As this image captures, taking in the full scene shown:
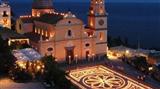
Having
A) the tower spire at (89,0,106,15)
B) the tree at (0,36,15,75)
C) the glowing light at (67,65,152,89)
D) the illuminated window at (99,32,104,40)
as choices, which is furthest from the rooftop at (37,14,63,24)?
the tree at (0,36,15,75)

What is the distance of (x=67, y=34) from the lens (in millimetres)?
33531

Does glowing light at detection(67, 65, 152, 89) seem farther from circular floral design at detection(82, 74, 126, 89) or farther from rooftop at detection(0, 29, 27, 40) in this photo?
rooftop at detection(0, 29, 27, 40)

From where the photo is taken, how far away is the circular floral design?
27.0 meters

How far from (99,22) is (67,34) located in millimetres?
4174

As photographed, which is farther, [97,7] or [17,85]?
[97,7]

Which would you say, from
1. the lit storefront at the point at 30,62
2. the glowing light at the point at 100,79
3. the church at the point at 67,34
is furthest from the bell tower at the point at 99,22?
the lit storefront at the point at 30,62

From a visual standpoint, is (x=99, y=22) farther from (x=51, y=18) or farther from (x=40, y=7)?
(x=40, y=7)

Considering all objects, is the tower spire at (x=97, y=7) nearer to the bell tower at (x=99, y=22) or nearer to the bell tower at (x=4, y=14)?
the bell tower at (x=99, y=22)

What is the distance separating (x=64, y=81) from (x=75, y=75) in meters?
7.62

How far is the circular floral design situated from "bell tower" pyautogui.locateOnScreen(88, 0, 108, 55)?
673 cm

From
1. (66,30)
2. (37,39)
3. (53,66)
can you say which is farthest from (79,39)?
(53,66)

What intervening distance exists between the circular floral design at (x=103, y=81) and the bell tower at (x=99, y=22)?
6734mm

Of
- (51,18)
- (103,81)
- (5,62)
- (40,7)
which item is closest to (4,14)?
(40,7)

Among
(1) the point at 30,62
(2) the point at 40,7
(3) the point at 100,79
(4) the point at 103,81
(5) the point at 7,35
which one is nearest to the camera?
(1) the point at 30,62
